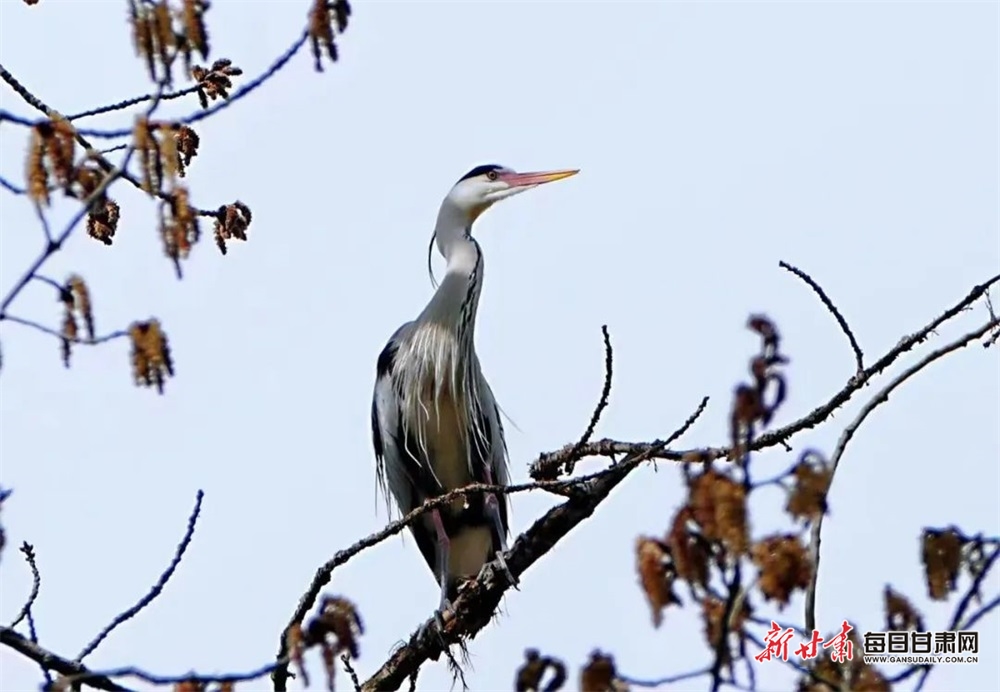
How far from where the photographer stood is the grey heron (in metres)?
5.95

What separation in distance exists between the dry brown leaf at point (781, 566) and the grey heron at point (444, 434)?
11.8 ft

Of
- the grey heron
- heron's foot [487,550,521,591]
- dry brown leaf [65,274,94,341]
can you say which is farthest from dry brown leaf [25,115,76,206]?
the grey heron

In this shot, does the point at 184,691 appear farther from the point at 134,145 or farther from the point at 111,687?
the point at 134,145

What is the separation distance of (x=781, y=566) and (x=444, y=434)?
381cm

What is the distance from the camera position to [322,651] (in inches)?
100

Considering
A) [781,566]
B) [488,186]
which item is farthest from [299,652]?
[488,186]

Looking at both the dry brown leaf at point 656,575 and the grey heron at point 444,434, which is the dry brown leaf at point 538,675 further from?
the grey heron at point 444,434

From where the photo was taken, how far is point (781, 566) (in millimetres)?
2217

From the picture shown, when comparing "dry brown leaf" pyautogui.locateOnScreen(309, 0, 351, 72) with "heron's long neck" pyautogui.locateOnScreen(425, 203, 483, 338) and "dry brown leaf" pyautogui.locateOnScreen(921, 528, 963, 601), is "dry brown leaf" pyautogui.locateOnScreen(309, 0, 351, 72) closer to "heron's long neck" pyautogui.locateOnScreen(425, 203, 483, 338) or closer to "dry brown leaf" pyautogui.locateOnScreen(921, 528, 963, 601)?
"dry brown leaf" pyautogui.locateOnScreen(921, 528, 963, 601)

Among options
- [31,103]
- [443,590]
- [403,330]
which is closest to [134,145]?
[31,103]

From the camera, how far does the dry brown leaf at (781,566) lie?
86.7 inches

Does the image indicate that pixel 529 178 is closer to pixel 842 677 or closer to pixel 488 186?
pixel 488 186

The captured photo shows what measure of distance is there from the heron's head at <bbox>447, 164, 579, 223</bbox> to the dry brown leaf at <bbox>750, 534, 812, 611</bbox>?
433 centimetres

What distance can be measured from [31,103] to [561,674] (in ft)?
5.84
